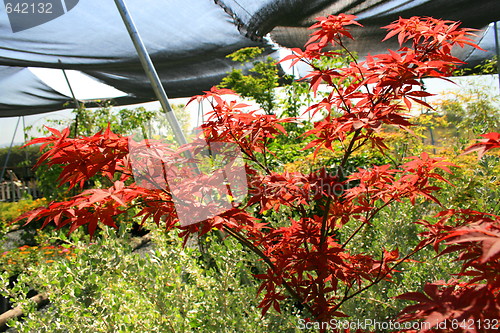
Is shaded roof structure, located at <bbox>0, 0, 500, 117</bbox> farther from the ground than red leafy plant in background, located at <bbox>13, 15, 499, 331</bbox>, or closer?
farther from the ground

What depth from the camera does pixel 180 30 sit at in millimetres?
5258

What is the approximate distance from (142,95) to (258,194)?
7.26 metres

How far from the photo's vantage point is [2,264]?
3.23 meters

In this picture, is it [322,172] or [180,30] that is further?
[180,30]

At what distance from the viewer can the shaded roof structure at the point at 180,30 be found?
186 inches

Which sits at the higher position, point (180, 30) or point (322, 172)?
point (180, 30)

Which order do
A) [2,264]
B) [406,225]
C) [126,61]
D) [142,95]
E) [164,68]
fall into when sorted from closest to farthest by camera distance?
[406,225] → [2,264] → [126,61] → [164,68] → [142,95]

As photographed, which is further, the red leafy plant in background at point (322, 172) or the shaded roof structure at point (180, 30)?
the shaded roof structure at point (180, 30)

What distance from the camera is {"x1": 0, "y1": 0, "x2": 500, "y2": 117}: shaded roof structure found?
4734 millimetres

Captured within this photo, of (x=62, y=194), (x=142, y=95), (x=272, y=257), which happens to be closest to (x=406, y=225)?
(x=272, y=257)

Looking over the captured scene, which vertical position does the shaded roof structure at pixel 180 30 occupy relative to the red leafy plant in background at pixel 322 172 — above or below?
above

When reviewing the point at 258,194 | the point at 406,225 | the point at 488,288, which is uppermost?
the point at 258,194

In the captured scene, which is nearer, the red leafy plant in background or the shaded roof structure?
the red leafy plant in background

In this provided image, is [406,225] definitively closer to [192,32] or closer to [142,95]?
[192,32]
